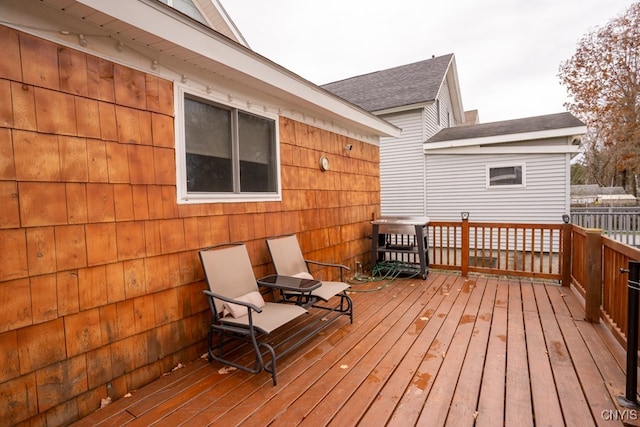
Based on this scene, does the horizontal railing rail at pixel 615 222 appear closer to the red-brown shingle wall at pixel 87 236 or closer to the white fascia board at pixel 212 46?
the white fascia board at pixel 212 46

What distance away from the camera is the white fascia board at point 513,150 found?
26.5 feet

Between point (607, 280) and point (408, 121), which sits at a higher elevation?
point (408, 121)

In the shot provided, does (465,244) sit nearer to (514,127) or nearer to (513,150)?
(513,150)

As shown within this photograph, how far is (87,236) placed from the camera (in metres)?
2.07

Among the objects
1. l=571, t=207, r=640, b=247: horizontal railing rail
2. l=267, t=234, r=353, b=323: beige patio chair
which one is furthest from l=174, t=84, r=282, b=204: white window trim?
l=571, t=207, r=640, b=247: horizontal railing rail

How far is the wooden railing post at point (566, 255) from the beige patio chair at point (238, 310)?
4247 mm

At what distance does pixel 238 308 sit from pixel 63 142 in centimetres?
171

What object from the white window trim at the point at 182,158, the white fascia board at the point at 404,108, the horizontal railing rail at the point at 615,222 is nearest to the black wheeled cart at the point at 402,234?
the white window trim at the point at 182,158

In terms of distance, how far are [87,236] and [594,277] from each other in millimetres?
4707

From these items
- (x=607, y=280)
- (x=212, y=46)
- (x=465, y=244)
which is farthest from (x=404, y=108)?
(x=212, y=46)

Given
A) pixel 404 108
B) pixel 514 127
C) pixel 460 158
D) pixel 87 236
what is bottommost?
Result: pixel 87 236

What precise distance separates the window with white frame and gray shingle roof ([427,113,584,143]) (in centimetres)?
745

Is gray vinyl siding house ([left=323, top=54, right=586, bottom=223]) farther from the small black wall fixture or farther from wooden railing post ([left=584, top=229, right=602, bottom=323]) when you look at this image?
the small black wall fixture

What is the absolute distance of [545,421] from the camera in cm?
186
